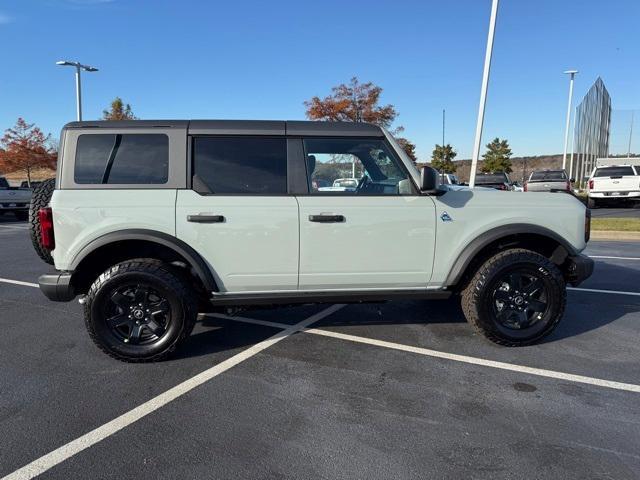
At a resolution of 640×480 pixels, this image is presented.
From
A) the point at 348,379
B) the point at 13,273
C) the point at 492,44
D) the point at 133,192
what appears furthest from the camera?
the point at 492,44

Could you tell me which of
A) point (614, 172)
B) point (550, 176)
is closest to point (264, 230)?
point (550, 176)

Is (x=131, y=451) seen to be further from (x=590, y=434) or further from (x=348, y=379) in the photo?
(x=590, y=434)

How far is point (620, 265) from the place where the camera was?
25.6 ft

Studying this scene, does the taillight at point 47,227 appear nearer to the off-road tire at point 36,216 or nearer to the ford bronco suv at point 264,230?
the ford bronco suv at point 264,230

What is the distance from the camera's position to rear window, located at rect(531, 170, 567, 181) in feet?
65.2

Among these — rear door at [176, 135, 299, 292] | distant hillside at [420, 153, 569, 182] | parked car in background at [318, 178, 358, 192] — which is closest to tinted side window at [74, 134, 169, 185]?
rear door at [176, 135, 299, 292]

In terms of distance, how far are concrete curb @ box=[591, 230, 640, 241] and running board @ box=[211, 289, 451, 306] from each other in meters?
9.11

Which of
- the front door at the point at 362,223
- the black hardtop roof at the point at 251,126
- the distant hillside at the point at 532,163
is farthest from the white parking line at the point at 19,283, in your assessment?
the distant hillside at the point at 532,163

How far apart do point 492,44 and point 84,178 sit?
12.2 metres

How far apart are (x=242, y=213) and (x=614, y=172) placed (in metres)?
20.3

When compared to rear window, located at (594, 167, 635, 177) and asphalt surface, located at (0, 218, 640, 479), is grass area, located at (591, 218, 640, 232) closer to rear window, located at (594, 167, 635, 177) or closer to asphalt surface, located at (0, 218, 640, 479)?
rear window, located at (594, 167, 635, 177)

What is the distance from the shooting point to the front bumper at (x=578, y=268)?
4215 millimetres

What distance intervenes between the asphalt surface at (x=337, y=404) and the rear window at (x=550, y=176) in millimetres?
16619

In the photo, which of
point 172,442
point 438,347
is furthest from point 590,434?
point 172,442
